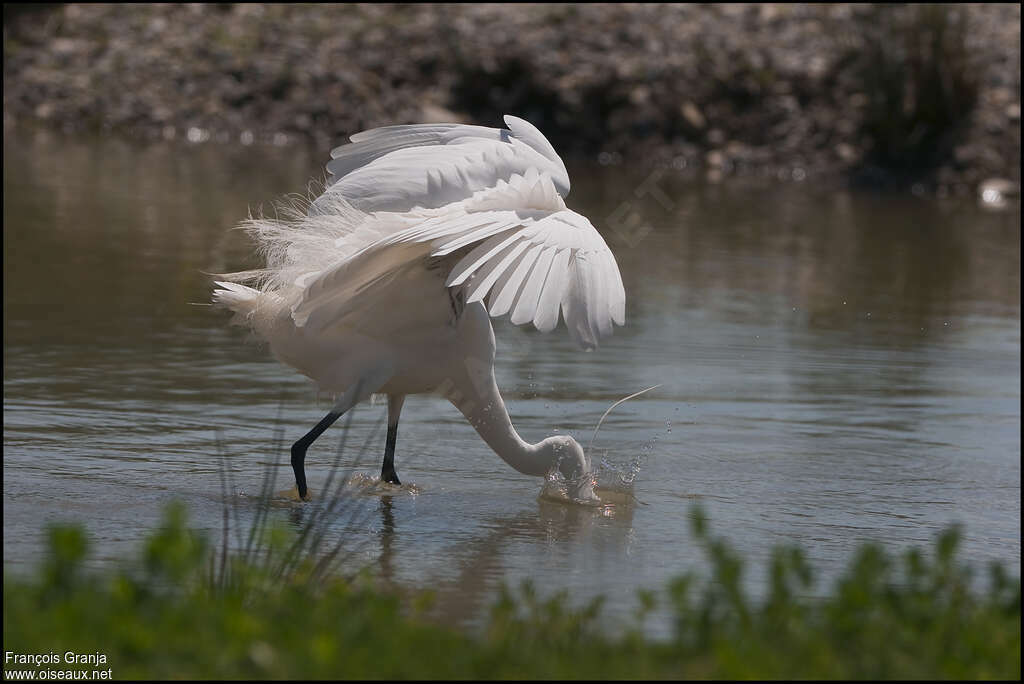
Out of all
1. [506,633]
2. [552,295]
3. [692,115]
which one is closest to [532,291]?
[552,295]

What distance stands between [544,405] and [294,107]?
13876 mm

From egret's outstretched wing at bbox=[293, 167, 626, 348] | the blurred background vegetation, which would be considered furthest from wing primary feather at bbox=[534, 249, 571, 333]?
the blurred background vegetation

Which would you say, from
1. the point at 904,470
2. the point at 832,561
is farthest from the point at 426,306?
the point at 904,470

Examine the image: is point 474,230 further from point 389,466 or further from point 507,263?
point 389,466

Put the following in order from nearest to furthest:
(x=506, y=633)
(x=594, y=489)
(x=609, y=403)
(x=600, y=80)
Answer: (x=506, y=633) → (x=594, y=489) → (x=609, y=403) → (x=600, y=80)

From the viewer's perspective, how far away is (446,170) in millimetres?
6586

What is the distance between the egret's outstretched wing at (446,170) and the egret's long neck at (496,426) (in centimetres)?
76

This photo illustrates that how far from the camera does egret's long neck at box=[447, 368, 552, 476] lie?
257 inches

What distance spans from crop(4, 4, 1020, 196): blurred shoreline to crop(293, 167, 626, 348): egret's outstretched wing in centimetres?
1309

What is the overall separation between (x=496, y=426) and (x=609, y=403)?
83.2 inches

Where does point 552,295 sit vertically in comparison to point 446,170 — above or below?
below

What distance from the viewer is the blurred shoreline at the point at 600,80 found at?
60.5 feet

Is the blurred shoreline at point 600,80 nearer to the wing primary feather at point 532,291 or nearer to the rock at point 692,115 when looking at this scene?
the rock at point 692,115

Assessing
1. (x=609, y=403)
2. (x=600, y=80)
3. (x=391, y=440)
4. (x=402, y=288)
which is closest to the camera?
(x=402, y=288)
